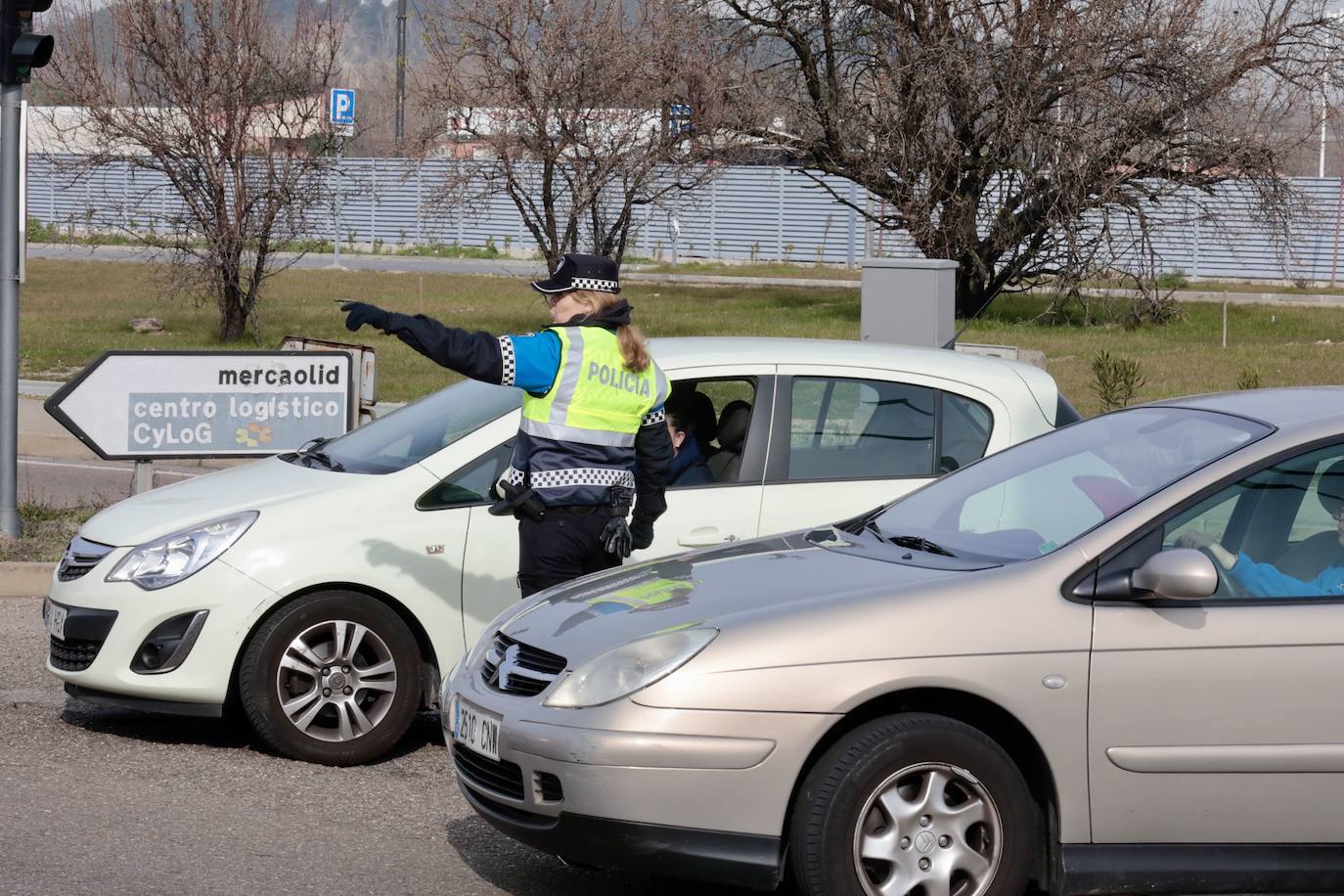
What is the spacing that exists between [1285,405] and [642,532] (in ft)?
7.12

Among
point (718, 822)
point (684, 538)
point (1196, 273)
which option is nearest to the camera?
point (718, 822)

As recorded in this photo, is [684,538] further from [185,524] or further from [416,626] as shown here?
[185,524]

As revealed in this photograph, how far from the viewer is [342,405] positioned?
9.69m

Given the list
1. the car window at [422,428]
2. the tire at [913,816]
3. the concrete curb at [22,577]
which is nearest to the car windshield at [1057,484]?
→ the tire at [913,816]

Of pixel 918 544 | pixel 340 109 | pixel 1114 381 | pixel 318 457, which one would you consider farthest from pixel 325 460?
pixel 340 109

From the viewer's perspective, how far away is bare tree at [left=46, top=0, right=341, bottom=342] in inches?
837

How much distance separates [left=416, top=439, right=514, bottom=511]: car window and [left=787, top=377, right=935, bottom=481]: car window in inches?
44.8

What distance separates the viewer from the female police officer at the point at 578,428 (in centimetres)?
558

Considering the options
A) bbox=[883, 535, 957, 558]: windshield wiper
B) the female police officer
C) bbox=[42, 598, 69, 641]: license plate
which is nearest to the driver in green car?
bbox=[883, 535, 957, 558]: windshield wiper

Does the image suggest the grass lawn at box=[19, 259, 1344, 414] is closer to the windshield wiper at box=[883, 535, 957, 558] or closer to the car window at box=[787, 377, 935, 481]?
the car window at box=[787, 377, 935, 481]

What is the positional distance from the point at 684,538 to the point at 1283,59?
20.8m

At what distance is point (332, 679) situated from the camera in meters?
6.05

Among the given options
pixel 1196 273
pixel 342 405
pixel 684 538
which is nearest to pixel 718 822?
pixel 684 538

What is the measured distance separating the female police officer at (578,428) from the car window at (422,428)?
0.78 m
